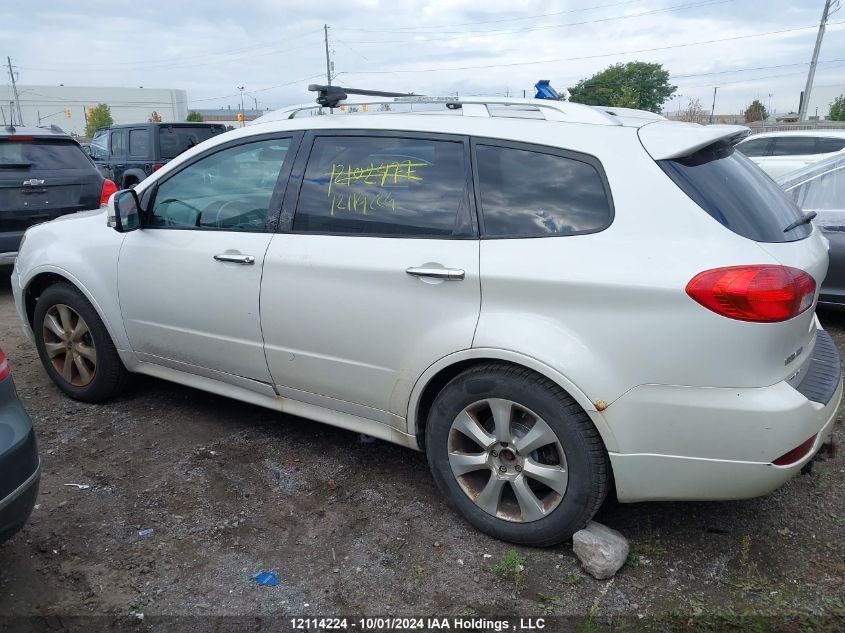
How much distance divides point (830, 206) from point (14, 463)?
5.93 m

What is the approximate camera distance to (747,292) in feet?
7.50

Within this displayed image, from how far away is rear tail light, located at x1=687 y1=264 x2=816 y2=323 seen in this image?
7.52 feet

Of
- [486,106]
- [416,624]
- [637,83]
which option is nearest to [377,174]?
[486,106]

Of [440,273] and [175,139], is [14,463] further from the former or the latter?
[175,139]

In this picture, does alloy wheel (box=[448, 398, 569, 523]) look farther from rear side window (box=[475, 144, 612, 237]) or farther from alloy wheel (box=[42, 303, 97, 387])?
alloy wheel (box=[42, 303, 97, 387])

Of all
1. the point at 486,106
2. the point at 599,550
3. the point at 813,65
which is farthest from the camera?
the point at 813,65

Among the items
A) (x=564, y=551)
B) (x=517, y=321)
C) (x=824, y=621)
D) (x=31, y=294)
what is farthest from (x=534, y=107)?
(x=31, y=294)

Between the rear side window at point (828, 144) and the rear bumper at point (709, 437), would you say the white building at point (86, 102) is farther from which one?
the rear bumper at point (709, 437)

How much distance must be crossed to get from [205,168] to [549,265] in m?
2.18

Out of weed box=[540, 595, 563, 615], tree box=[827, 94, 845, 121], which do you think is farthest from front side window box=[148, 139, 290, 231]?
tree box=[827, 94, 845, 121]

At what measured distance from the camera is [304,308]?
318 centimetres

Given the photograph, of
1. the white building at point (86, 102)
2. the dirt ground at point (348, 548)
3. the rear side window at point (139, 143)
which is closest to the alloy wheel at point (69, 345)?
the dirt ground at point (348, 548)

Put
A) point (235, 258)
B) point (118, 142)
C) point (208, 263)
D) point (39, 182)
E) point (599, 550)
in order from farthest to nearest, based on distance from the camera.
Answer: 1. point (118, 142)
2. point (39, 182)
3. point (208, 263)
4. point (235, 258)
5. point (599, 550)

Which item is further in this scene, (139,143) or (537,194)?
(139,143)
